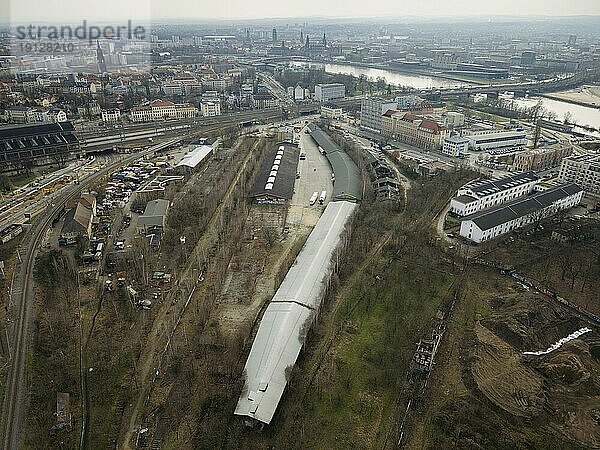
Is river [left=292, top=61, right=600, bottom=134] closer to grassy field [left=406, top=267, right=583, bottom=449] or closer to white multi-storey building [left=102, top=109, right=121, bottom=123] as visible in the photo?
white multi-storey building [left=102, top=109, right=121, bottom=123]

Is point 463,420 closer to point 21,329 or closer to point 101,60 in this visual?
point 21,329

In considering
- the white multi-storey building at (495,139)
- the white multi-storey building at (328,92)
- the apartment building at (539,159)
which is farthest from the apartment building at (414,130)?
the white multi-storey building at (328,92)

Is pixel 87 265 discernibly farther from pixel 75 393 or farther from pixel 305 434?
pixel 305 434

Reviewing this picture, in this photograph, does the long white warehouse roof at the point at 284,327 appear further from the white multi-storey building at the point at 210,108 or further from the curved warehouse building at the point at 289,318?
the white multi-storey building at the point at 210,108

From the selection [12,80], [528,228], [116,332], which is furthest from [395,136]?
[12,80]

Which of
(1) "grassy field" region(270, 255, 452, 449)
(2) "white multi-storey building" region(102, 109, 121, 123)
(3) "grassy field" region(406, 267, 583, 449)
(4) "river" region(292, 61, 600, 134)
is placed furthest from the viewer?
(4) "river" region(292, 61, 600, 134)

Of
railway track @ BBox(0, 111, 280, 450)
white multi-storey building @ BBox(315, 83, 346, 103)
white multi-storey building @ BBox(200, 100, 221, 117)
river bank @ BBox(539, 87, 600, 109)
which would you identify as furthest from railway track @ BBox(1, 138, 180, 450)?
river bank @ BBox(539, 87, 600, 109)
